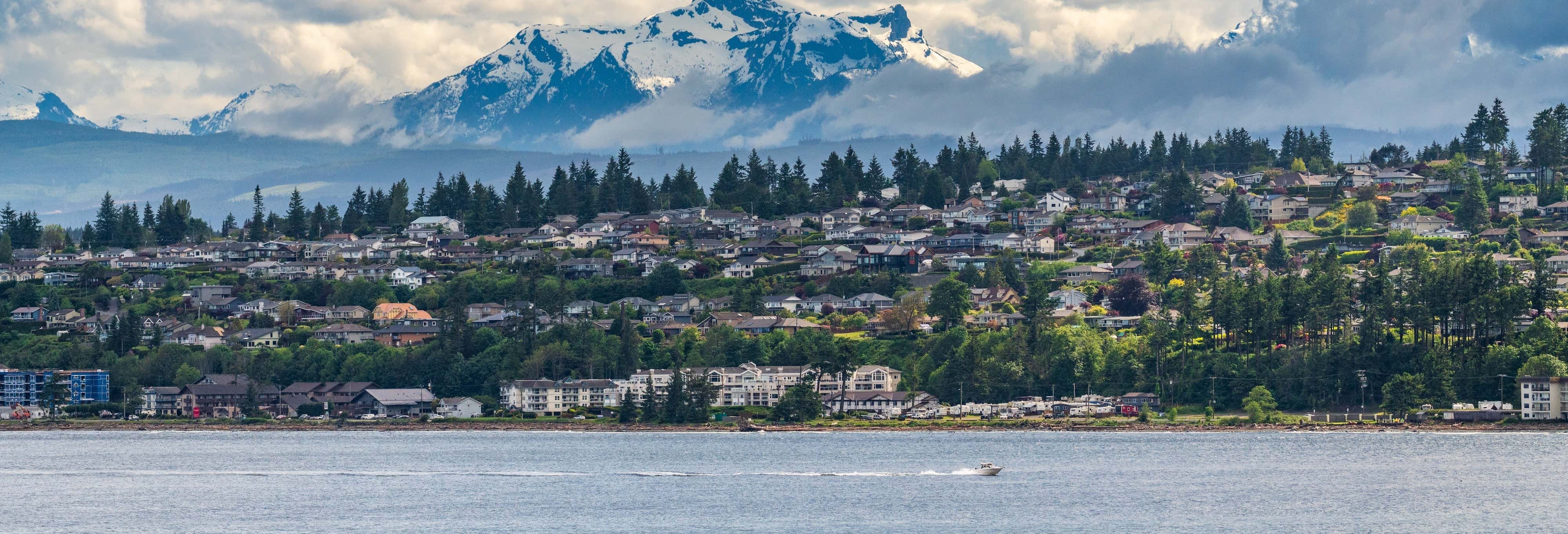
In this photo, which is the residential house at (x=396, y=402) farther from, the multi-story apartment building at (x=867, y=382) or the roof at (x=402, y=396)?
the multi-story apartment building at (x=867, y=382)

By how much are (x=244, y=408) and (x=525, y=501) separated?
47.2 m

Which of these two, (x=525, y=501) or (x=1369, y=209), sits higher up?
(x=1369, y=209)

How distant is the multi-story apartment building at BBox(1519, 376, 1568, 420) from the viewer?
84.0 meters

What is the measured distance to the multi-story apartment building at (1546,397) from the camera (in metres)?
84.0

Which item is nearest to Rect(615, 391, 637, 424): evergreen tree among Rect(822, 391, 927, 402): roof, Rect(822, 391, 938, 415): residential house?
Rect(822, 391, 938, 415): residential house

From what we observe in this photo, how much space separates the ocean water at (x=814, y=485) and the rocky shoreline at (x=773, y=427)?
1.91ft

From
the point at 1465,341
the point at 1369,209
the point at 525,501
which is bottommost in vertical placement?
the point at 525,501

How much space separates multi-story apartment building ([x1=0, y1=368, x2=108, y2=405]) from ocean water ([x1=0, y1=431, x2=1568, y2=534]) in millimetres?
16929

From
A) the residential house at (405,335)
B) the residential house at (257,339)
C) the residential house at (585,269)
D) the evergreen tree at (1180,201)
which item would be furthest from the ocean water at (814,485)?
the evergreen tree at (1180,201)

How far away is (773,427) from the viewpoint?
94375 millimetres

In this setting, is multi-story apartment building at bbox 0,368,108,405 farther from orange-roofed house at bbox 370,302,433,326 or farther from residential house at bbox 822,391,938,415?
residential house at bbox 822,391,938,415

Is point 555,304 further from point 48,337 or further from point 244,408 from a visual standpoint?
point 48,337

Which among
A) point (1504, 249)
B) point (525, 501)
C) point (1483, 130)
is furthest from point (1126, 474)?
point (1483, 130)

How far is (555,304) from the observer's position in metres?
119
